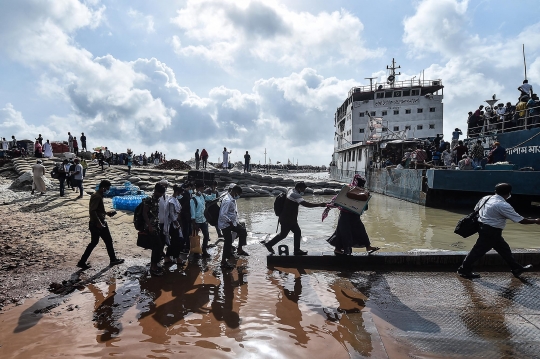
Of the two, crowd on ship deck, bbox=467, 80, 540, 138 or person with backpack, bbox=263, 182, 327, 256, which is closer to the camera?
person with backpack, bbox=263, 182, 327, 256

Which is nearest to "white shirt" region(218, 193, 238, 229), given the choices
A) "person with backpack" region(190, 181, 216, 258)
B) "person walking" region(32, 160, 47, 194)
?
"person with backpack" region(190, 181, 216, 258)

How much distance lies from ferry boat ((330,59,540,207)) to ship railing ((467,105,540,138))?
7 cm

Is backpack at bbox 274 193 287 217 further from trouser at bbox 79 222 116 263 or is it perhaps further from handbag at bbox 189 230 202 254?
trouser at bbox 79 222 116 263

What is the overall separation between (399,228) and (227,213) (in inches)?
259

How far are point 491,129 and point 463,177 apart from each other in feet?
12.3

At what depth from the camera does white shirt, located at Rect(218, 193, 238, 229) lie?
16.3 feet

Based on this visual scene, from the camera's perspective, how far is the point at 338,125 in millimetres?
41844

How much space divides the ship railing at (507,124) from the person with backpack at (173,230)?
39.7 ft

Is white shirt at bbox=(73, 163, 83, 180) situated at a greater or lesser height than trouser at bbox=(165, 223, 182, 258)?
greater

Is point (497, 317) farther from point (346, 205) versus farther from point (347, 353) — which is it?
point (346, 205)

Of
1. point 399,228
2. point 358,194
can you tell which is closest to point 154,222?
point 358,194

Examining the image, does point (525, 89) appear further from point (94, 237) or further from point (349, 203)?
point (94, 237)

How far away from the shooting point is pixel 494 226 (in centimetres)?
426

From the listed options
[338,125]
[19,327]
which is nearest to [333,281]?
[19,327]
